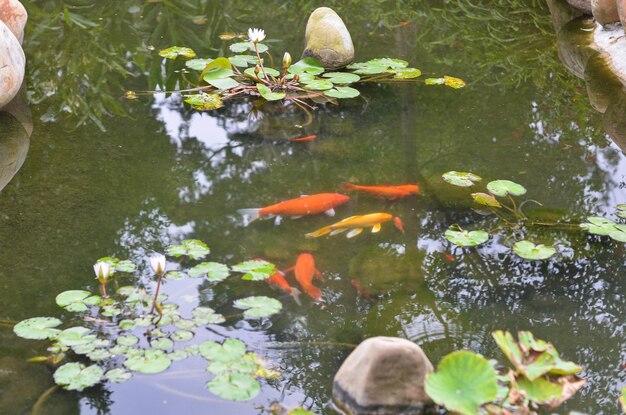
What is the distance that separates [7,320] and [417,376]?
1665 mm

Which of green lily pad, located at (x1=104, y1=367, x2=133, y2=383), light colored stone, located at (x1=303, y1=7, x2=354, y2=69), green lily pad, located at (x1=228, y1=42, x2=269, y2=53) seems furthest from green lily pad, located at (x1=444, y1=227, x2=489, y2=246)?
green lily pad, located at (x1=228, y1=42, x2=269, y2=53)

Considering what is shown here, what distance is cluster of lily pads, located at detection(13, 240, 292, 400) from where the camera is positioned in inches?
109

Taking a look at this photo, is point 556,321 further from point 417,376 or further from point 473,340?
point 417,376

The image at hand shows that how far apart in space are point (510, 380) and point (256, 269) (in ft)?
4.39

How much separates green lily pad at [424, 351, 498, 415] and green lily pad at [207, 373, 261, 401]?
670 mm

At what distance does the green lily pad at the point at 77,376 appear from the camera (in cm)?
271

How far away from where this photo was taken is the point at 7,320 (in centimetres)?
309

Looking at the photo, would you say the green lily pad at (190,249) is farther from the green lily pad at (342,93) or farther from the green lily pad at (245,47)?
the green lily pad at (245,47)

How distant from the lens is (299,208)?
382cm

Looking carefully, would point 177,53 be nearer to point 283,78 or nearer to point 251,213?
point 283,78

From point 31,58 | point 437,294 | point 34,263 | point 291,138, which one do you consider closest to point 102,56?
point 31,58

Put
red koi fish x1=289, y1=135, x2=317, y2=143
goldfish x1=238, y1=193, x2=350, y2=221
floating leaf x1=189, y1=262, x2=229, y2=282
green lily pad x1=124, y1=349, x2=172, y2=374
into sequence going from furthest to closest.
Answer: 1. red koi fish x1=289, y1=135, x2=317, y2=143
2. goldfish x1=238, y1=193, x2=350, y2=221
3. floating leaf x1=189, y1=262, x2=229, y2=282
4. green lily pad x1=124, y1=349, x2=172, y2=374

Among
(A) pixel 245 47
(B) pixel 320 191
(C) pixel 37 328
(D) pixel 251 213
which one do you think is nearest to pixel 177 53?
(A) pixel 245 47

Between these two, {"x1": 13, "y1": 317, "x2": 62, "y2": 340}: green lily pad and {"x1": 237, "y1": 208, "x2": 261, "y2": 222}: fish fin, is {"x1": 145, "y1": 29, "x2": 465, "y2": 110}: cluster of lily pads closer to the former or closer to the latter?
{"x1": 237, "y1": 208, "x2": 261, "y2": 222}: fish fin
